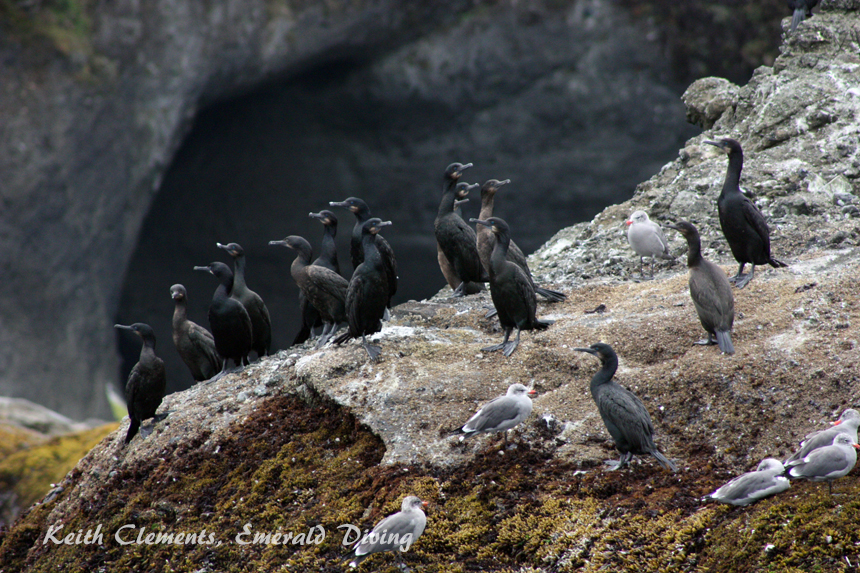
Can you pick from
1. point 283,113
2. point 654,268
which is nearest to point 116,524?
point 654,268

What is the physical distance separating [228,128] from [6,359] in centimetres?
982

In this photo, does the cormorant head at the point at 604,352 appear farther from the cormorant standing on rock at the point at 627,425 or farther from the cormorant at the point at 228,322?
the cormorant at the point at 228,322

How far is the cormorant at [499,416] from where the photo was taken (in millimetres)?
5320

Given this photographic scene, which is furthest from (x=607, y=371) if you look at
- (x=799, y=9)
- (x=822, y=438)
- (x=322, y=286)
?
(x=799, y=9)

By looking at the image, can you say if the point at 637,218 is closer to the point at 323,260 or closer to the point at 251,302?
the point at 323,260

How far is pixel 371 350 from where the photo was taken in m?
6.88

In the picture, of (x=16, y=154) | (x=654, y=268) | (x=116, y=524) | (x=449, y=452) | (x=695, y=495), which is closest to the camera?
(x=695, y=495)

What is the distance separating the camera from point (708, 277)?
630 cm

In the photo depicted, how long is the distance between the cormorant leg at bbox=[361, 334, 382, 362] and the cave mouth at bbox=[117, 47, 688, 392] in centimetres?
1950

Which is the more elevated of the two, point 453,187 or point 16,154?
point 16,154

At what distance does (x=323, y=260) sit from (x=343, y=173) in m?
18.6

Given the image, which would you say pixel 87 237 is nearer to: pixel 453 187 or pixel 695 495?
pixel 453 187

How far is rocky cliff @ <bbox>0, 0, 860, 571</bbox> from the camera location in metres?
4.73

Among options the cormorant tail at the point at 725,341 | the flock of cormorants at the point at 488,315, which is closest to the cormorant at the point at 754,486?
the flock of cormorants at the point at 488,315
